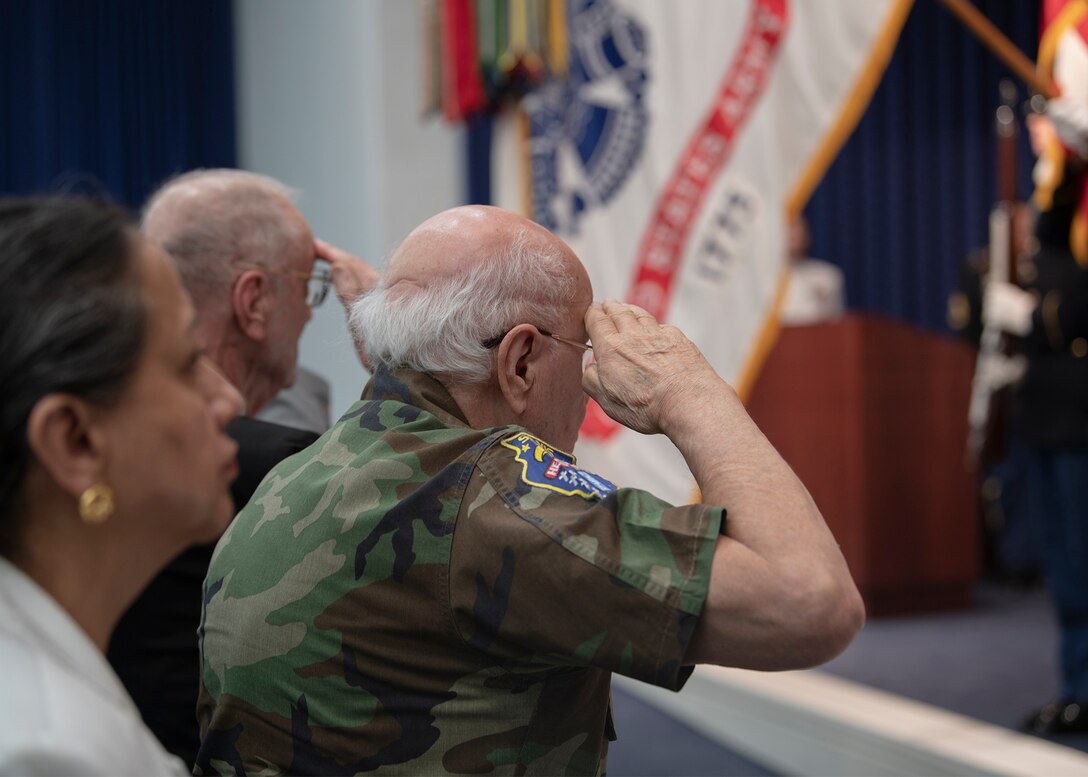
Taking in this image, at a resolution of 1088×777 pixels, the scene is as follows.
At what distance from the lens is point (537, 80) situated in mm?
3262

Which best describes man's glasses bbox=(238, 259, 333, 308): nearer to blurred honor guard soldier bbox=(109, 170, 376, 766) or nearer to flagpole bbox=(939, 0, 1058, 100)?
blurred honor guard soldier bbox=(109, 170, 376, 766)

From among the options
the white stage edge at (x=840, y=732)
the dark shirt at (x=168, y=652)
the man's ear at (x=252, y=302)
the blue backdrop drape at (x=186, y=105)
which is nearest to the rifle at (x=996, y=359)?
the white stage edge at (x=840, y=732)

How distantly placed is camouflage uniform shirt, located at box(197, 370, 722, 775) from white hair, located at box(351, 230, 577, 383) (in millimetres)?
55

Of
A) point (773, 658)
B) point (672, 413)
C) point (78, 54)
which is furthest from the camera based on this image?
point (78, 54)

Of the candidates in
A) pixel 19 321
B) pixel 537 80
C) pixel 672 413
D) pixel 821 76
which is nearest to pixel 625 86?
pixel 537 80

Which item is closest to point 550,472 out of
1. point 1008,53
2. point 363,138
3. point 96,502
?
point 96,502

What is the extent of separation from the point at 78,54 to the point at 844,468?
3612mm

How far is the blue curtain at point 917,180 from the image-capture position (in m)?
6.59

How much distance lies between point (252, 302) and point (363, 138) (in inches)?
74.7

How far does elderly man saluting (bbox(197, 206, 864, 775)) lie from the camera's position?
3.22 ft

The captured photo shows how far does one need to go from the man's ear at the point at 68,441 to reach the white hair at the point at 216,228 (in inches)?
43.0

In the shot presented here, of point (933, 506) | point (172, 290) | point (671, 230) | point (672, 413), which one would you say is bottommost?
point (933, 506)

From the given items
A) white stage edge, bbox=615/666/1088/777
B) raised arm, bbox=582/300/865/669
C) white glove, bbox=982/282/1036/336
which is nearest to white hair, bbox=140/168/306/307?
raised arm, bbox=582/300/865/669

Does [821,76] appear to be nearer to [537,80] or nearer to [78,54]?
[537,80]
